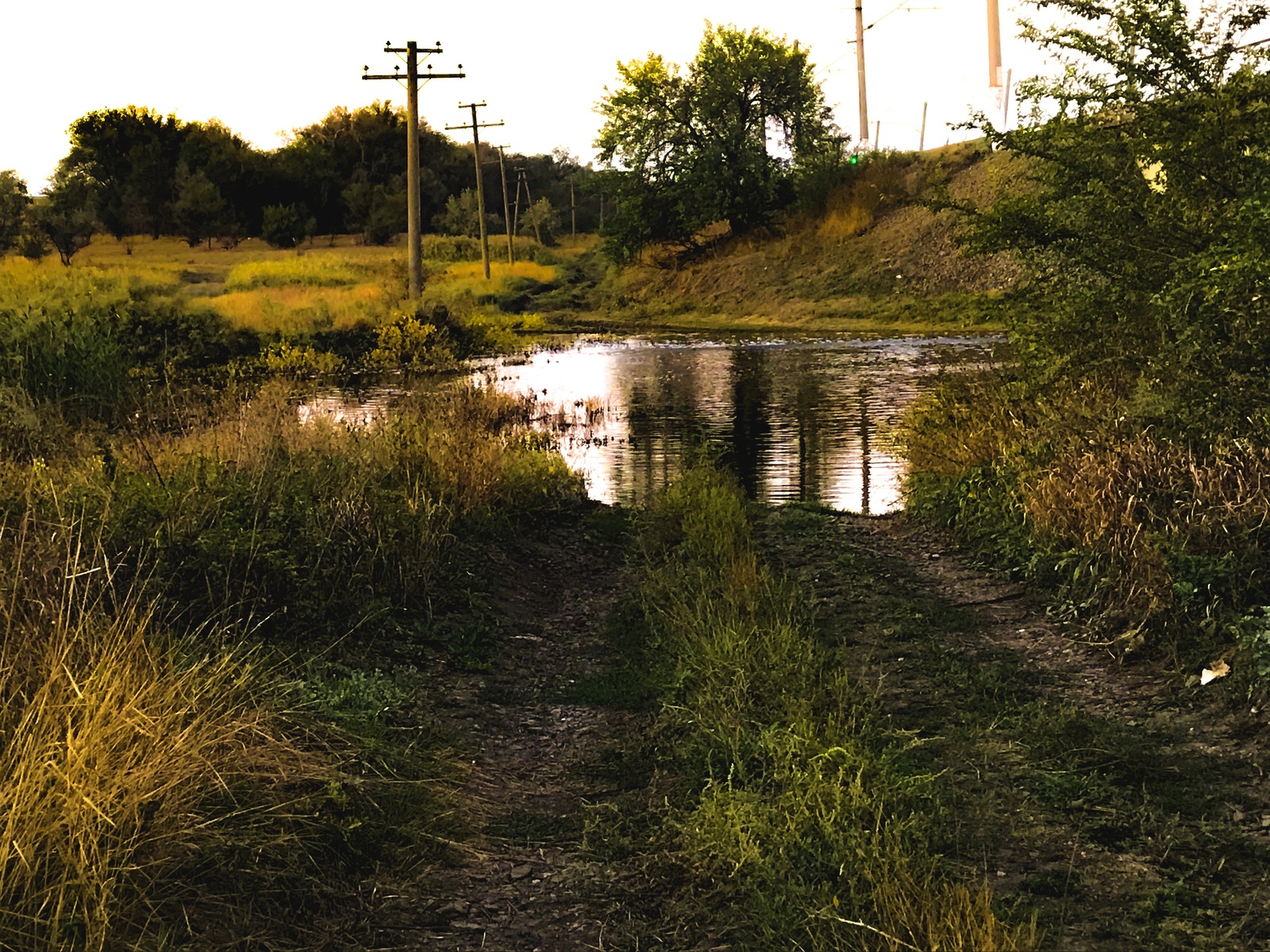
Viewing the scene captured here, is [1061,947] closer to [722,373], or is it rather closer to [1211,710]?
[1211,710]

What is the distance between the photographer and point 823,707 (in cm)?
541

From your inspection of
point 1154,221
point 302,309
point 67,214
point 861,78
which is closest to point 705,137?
point 861,78

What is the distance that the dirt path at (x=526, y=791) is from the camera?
4.08m

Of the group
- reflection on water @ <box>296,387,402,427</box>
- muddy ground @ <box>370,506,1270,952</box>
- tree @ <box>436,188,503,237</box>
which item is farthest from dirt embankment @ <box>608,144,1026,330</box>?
muddy ground @ <box>370,506,1270,952</box>

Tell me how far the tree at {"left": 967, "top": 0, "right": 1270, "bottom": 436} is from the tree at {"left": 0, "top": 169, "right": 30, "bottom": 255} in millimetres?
49636

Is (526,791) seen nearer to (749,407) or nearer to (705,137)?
(749,407)

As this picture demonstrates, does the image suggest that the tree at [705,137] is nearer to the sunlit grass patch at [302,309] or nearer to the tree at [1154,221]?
the sunlit grass patch at [302,309]

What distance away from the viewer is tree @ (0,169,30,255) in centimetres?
5141

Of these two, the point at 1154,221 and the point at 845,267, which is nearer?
the point at 1154,221

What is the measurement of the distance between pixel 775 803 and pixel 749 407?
14685 millimetres

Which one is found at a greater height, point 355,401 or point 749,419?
point 355,401

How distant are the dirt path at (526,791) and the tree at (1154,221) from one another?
12.7 feet

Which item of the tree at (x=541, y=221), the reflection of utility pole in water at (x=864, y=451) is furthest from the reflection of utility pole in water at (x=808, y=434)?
the tree at (x=541, y=221)

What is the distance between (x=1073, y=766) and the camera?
492cm
